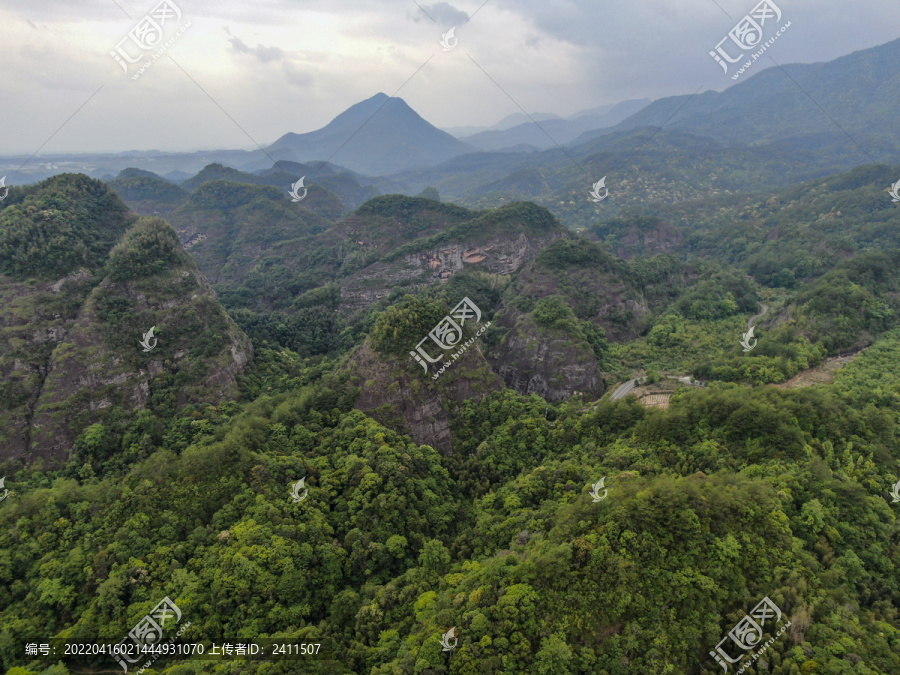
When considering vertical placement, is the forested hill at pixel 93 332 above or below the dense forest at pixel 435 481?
above

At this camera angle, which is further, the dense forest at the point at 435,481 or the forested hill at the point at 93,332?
the forested hill at the point at 93,332

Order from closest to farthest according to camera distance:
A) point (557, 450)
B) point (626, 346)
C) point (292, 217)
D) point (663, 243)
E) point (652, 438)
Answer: point (652, 438), point (557, 450), point (626, 346), point (663, 243), point (292, 217)

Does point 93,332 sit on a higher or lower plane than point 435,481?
higher

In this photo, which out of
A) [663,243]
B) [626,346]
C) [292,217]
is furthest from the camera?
[292,217]

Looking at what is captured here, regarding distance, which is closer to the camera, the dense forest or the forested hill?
the dense forest

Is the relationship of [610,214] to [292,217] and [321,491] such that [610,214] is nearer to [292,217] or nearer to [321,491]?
[292,217]

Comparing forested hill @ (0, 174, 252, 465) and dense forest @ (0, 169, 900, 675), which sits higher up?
forested hill @ (0, 174, 252, 465)

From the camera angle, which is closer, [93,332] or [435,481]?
[435,481]

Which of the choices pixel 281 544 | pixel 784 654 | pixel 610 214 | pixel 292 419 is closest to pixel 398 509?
pixel 281 544
